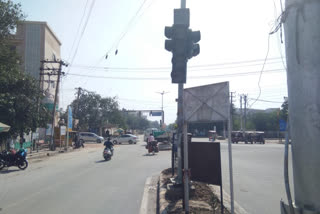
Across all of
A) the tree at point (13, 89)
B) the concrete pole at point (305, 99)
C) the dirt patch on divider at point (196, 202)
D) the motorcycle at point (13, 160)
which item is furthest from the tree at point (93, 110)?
the concrete pole at point (305, 99)

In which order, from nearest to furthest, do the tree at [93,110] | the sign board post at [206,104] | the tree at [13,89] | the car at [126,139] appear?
the sign board post at [206,104] → the tree at [13,89] → the car at [126,139] → the tree at [93,110]

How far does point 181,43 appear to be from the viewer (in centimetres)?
564

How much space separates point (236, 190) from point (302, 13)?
7.28 m

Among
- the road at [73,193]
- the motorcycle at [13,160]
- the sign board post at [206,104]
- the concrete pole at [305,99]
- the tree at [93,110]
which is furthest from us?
the tree at [93,110]

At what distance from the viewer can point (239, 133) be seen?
147 ft

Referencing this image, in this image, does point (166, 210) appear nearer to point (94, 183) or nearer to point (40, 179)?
point (94, 183)

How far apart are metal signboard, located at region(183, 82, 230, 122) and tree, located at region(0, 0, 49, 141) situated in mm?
15949

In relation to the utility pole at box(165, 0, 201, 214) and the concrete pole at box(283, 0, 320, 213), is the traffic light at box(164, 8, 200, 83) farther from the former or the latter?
the concrete pole at box(283, 0, 320, 213)

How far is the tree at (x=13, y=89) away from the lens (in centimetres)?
1795

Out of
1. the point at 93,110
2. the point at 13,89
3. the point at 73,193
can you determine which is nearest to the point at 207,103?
the point at 73,193

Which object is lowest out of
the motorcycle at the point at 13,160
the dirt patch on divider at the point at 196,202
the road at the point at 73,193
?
the road at the point at 73,193

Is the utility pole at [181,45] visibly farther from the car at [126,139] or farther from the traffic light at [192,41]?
the car at [126,139]

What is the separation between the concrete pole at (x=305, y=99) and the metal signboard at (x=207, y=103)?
2880mm

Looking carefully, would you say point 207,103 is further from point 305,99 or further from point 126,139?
point 126,139
